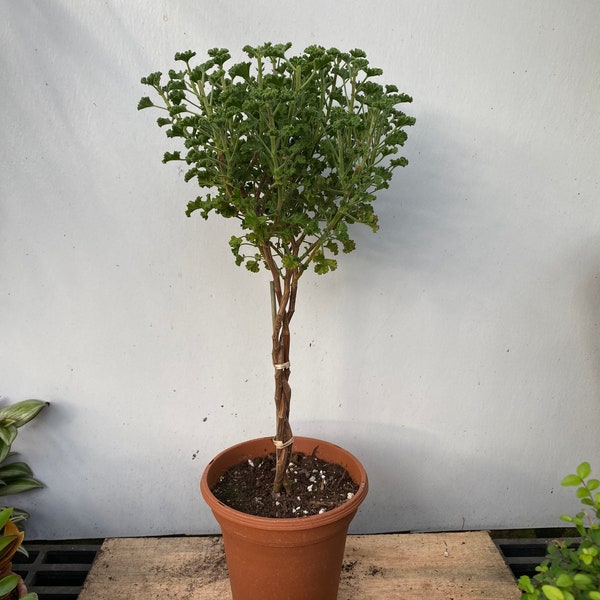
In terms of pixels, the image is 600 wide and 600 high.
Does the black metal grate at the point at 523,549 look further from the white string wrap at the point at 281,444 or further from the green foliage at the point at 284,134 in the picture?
the green foliage at the point at 284,134

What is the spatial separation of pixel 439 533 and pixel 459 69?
1.24 m

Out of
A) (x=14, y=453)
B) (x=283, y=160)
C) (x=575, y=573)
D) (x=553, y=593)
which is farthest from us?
(x=14, y=453)

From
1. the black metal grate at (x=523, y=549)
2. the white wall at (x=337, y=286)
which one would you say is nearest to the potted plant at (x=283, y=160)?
the white wall at (x=337, y=286)

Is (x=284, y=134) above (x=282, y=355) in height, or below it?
above

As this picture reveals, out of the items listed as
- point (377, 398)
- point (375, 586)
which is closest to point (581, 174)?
point (377, 398)

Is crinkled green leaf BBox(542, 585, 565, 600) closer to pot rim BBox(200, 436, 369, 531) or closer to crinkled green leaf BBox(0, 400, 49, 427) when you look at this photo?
pot rim BBox(200, 436, 369, 531)

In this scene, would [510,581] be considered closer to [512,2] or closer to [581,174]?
[581,174]

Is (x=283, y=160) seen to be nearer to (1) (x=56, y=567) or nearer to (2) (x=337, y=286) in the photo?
(2) (x=337, y=286)

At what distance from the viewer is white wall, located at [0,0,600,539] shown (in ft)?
4.49

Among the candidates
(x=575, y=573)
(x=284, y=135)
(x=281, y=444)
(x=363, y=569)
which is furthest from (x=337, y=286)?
(x=575, y=573)

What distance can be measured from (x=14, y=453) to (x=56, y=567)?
1.06 feet

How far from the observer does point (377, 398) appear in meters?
1.55

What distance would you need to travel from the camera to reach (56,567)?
147cm

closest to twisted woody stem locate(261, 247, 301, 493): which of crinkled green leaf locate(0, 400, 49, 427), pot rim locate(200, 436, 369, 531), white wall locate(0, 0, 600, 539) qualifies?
pot rim locate(200, 436, 369, 531)
